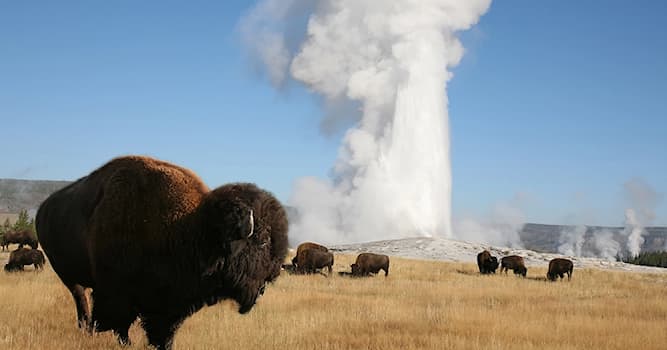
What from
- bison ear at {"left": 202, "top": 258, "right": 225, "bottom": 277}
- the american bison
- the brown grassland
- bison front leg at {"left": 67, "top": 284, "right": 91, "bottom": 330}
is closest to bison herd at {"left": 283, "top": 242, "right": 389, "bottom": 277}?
the brown grassland

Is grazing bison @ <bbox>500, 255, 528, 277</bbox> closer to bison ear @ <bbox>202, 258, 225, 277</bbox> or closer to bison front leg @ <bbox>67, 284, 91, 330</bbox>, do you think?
bison front leg @ <bbox>67, 284, 91, 330</bbox>

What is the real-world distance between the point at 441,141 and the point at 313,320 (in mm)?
61442

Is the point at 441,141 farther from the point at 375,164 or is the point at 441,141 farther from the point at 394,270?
the point at 394,270

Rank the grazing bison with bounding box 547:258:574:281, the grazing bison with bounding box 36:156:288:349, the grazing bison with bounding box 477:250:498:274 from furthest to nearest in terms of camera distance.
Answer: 1. the grazing bison with bounding box 477:250:498:274
2. the grazing bison with bounding box 547:258:574:281
3. the grazing bison with bounding box 36:156:288:349

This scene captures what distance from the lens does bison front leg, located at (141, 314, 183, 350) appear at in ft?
19.1

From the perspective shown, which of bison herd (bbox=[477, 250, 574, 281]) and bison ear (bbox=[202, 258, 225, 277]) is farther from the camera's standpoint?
bison herd (bbox=[477, 250, 574, 281])

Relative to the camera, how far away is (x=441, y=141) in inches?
2734

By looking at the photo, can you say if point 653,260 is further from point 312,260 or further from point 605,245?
point 605,245

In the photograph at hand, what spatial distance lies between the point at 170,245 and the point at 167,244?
0.03 m

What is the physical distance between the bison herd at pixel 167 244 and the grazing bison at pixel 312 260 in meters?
16.8

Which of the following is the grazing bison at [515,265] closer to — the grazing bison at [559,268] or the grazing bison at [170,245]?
the grazing bison at [559,268]

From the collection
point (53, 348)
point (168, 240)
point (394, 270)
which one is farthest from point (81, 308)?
point (394, 270)

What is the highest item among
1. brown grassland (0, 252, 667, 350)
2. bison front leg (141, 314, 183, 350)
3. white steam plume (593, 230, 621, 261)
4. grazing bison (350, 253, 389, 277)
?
white steam plume (593, 230, 621, 261)

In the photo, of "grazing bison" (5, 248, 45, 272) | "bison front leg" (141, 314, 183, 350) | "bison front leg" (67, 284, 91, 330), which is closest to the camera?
"bison front leg" (141, 314, 183, 350)
